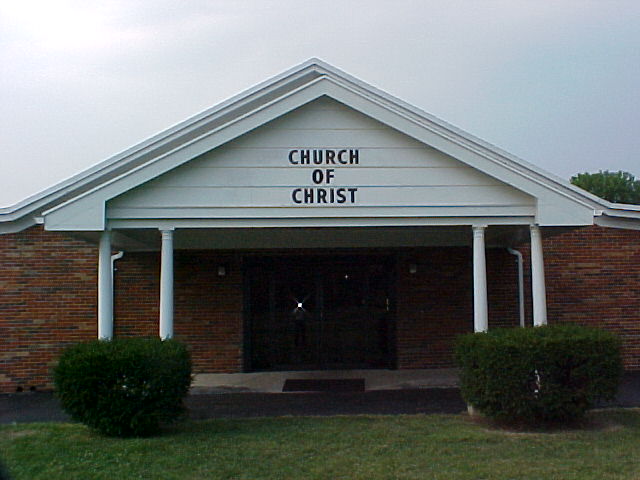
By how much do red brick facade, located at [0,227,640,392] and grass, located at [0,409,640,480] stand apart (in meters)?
4.76

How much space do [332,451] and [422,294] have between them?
715 centimetres

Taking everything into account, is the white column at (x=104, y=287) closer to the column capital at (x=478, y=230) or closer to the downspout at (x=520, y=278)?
the column capital at (x=478, y=230)

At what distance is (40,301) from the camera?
47.0ft

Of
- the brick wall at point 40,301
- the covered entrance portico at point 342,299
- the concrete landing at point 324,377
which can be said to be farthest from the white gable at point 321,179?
the brick wall at point 40,301

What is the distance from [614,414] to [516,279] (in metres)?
5.05

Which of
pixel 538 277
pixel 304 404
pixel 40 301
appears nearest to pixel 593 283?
pixel 538 277

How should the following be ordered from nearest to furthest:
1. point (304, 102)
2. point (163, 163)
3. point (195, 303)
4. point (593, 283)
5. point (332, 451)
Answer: point (332, 451), point (163, 163), point (304, 102), point (195, 303), point (593, 283)

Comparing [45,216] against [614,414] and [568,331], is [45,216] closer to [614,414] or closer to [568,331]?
[568,331]

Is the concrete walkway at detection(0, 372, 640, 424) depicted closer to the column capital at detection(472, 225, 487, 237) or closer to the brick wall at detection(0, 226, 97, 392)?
the brick wall at detection(0, 226, 97, 392)

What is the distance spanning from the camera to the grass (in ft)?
25.1

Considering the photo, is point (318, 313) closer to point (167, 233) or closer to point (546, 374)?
point (167, 233)

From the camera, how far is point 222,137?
10.2m

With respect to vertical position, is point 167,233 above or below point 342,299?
above

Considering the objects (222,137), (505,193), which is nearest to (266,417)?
(222,137)
